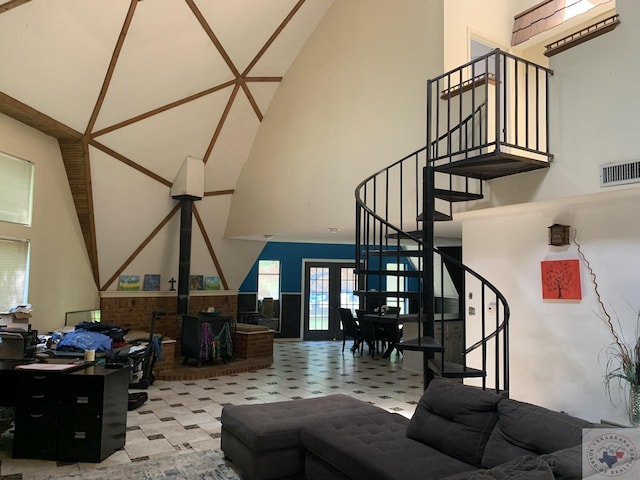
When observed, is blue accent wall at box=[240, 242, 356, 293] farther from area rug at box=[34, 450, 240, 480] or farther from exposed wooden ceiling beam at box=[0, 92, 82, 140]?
area rug at box=[34, 450, 240, 480]

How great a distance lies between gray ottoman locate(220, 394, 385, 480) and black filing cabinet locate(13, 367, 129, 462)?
1008mm

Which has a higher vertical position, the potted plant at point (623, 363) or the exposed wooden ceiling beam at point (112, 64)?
the exposed wooden ceiling beam at point (112, 64)

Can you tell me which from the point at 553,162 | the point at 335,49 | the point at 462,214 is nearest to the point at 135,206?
the point at 335,49

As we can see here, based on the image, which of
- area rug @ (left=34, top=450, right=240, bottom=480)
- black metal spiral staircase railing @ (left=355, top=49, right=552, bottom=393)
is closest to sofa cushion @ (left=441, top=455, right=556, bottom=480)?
black metal spiral staircase railing @ (left=355, top=49, right=552, bottom=393)

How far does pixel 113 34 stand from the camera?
5652mm

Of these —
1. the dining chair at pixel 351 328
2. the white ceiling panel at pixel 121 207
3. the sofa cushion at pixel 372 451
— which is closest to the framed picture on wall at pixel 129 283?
the white ceiling panel at pixel 121 207

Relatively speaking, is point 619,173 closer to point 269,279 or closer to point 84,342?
point 84,342

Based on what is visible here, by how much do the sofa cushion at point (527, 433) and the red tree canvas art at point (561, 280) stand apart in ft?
7.17

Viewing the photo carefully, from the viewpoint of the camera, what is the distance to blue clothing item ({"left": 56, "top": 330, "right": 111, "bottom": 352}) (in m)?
5.26

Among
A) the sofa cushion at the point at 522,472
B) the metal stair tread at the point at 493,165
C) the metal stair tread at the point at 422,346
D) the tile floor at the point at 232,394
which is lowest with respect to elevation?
the tile floor at the point at 232,394

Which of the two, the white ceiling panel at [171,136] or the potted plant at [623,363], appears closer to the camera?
the potted plant at [623,363]

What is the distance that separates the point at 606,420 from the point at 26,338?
549cm

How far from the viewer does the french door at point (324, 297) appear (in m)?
12.1

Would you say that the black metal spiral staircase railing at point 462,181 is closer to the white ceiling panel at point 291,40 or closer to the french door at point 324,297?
the white ceiling panel at point 291,40
